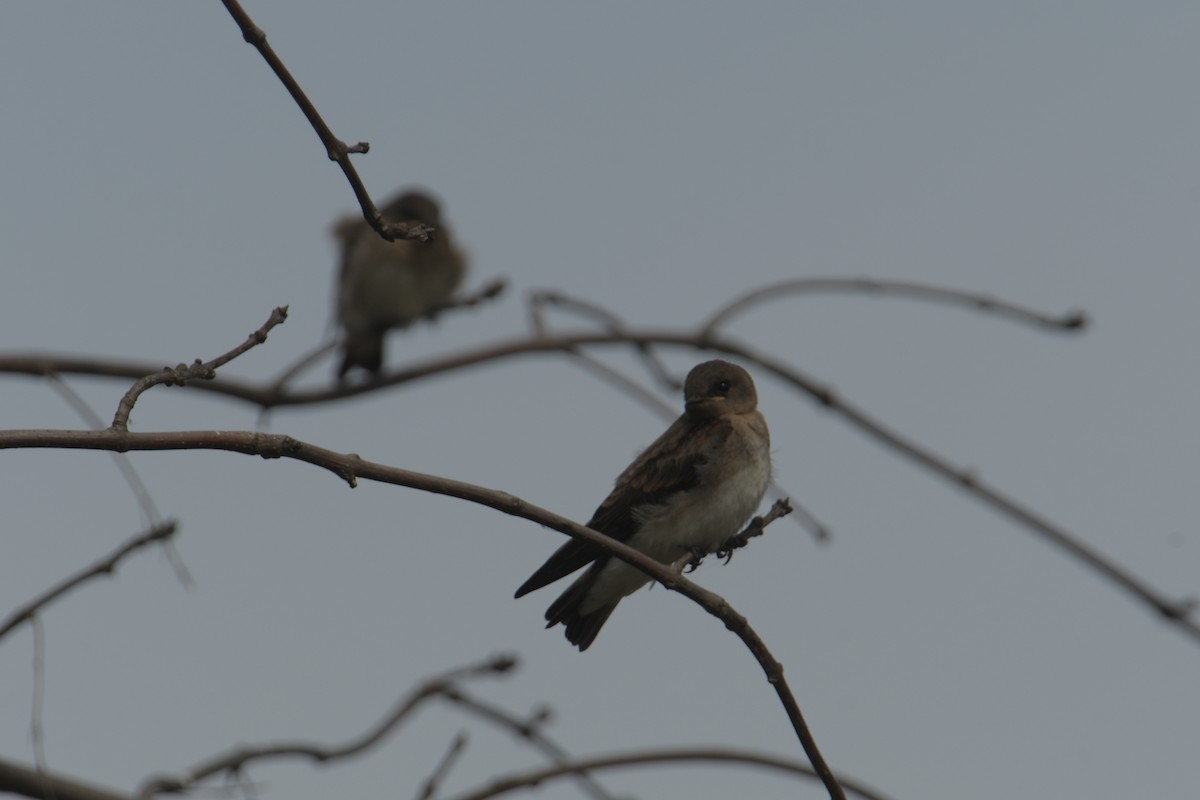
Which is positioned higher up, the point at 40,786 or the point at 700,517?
the point at 700,517

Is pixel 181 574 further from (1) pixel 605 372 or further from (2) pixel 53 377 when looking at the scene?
(1) pixel 605 372

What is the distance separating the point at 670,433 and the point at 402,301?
6.89 m

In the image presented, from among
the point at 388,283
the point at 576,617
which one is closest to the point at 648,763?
the point at 576,617

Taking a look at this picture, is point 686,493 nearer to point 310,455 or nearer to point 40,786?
point 40,786

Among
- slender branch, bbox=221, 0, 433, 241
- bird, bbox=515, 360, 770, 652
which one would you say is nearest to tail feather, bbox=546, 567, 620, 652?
bird, bbox=515, 360, 770, 652

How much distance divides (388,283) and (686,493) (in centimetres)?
738

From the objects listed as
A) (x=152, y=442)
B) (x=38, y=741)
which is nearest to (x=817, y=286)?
(x=38, y=741)

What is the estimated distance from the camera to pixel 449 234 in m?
13.9

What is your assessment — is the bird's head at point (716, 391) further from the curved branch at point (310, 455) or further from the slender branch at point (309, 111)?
the slender branch at point (309, 111)

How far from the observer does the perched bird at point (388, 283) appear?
13.9 meters

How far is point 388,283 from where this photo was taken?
1389 centimetres

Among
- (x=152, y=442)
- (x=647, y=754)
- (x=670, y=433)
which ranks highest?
(x=670, y=433)

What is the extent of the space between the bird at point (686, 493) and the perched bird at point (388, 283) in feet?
20.9

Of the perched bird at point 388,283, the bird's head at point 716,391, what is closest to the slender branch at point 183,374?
the bird's head at point 716,391
